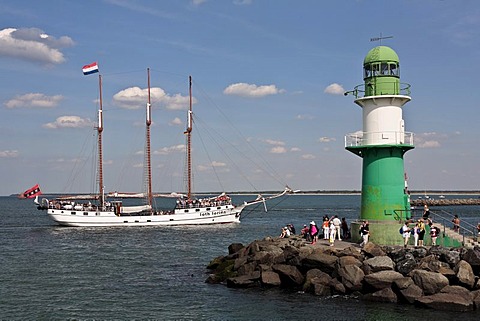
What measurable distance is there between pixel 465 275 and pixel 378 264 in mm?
3338

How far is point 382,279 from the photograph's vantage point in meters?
22.3

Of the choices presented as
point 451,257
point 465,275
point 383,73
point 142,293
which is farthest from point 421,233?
point 142,293

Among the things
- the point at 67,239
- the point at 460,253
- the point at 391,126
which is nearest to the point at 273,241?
the point at 391,126

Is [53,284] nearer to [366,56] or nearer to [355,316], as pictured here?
[355,316]

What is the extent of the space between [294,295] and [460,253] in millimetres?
6997

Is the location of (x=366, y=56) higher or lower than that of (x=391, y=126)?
higher

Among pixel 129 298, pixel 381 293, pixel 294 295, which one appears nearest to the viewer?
pixel 381 293

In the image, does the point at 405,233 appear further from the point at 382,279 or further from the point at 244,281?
the point at 244,281

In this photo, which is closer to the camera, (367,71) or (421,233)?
(421,233)

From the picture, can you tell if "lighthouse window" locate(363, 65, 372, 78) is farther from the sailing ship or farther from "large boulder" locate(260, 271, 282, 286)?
the sailing ship

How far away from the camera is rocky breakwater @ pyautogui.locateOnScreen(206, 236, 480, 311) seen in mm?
21375

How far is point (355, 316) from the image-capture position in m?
20.6

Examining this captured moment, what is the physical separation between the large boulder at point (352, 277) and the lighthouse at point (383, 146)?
504 cm

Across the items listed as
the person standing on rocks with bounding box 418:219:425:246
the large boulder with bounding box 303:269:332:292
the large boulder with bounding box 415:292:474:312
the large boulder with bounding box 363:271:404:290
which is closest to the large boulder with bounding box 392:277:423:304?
the large boulder with bounding box 363:271:404:290
